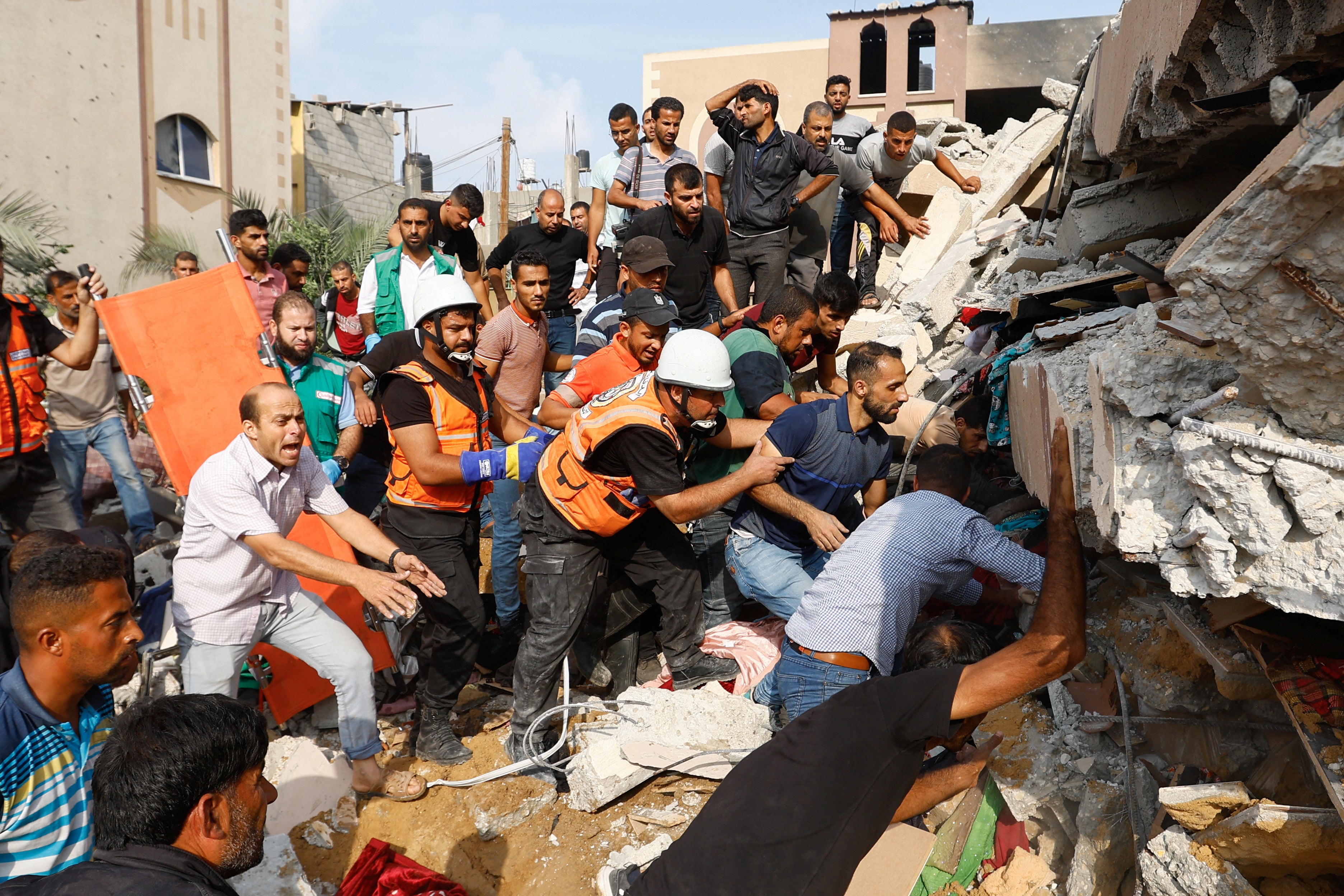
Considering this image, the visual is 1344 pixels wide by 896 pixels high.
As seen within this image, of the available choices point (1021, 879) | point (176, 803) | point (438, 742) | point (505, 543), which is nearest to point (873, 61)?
point (505, 543)

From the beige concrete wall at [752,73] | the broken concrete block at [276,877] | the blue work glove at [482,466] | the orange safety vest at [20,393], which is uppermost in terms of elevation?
the beige concrete wall at [752,73]

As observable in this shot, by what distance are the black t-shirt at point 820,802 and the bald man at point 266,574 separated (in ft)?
5.41

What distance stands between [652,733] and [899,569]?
60.0 inches

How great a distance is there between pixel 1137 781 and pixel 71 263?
48.2 feet

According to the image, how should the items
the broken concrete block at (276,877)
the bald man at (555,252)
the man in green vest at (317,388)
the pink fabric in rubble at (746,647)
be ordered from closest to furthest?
the broken concrete block at (276,877)
the pink fabric in rubble at (746,647)
the man in green vest at (317,388)
the bald man at (555,252)

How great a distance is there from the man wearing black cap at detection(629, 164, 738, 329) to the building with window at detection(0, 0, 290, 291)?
36.3ft

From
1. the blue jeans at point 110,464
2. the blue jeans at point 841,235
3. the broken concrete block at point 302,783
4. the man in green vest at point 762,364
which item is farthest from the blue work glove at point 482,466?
the blue jeans at point 841,235

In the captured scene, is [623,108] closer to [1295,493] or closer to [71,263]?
[1295,493]

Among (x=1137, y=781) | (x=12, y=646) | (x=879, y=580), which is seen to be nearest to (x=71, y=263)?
(x=12, y=646)

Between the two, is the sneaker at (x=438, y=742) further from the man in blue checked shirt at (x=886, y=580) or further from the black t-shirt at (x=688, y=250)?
the black t-shirt at (x=688, y=250)

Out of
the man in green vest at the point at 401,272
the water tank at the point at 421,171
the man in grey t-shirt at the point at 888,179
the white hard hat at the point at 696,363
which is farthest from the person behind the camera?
the water tank at the point at 421,171

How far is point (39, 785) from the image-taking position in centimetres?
232

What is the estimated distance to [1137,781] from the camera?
2.96m

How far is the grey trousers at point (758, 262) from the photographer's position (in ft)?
20.8
